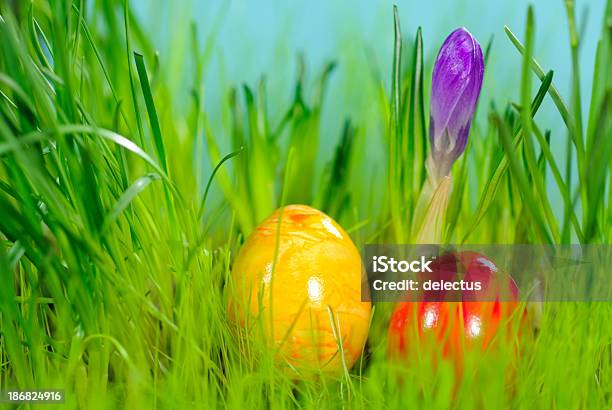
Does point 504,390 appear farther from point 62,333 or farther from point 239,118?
point 239,118

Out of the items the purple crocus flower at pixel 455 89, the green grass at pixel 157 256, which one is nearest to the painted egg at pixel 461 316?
the green grass at pixel 157 256

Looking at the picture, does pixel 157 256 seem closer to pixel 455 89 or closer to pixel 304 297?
pixel 304 297

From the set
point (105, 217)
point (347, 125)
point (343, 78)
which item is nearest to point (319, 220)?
point (105, 217)

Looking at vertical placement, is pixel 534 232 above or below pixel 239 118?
below

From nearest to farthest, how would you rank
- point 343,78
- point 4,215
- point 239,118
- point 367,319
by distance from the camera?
point 4,215 → point 367,319 → point 239,118 → point 343,78

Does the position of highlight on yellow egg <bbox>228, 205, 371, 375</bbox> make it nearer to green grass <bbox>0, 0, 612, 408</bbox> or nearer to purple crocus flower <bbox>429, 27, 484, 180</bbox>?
green grass <bbox>0, 0, 612, 408</bbox>

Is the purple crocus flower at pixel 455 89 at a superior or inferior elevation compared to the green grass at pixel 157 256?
superior

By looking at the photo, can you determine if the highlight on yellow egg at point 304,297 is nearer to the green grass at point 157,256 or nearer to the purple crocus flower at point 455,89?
the green grass at point 157,256
